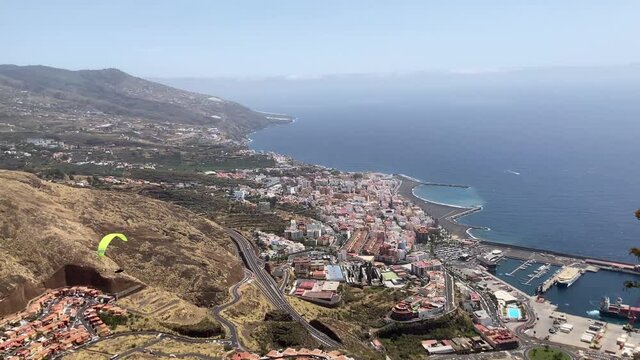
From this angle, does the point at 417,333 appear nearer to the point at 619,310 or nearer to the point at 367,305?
the point at 367,305

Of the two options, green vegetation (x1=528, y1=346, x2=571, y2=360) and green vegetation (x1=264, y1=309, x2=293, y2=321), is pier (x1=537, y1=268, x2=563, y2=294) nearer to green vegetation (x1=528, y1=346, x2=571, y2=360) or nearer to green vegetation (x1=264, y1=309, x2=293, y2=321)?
green vegetation (x1=528, y1=346, x2=571, y2=360)

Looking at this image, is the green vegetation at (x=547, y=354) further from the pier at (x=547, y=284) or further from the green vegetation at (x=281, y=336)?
the green vegetation at (x=281, y=336)

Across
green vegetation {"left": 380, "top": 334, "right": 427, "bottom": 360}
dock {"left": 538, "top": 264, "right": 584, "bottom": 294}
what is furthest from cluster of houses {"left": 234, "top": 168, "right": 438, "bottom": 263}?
green vegetation {"left": 380, "top": 334, "right": 427, "bottom": 360}

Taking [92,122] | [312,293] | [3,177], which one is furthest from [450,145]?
[3,177]

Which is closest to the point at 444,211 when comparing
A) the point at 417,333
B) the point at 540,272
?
the point at 540,272

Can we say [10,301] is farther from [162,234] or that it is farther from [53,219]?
[162,234]
